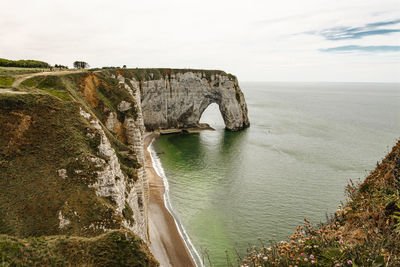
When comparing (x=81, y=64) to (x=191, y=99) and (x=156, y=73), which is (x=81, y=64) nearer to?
(x=156, y=73)

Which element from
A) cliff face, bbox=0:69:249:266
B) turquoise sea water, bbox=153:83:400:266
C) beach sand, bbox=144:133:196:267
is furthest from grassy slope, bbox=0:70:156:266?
turquoise sea water, bbox=153:83:400:266

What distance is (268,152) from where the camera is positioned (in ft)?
191

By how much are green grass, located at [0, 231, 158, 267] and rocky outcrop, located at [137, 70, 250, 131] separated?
67.3m

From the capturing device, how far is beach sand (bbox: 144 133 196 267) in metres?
24.4

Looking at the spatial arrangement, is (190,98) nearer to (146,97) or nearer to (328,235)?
(146,97)

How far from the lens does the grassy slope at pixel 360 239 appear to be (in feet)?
24.4

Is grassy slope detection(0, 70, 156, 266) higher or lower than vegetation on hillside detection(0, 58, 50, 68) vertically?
lower

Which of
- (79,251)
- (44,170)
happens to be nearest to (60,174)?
(44,170)

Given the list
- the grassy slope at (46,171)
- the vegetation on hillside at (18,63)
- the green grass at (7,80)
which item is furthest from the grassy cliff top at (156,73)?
the grassy slope at (46,171)

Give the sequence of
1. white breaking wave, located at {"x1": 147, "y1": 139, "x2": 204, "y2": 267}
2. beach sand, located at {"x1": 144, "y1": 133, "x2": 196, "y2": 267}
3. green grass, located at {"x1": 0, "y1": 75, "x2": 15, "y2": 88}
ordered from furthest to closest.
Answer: green grass, located at {"x1": 0, "y1": 75, "x2": 15, "y2": 88}, white breaking wave, located at {"x1": 147, "y1": 139, "x2": 204, "y2": 267}, beach sand, located at {"x1": 144, "y1": 133, "x2": 196, "y2": 267}

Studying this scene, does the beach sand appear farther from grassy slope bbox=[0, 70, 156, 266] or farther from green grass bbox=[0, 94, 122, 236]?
green grass bbox=[0, 94, 122, 236]

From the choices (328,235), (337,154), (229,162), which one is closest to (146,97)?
(229,162)

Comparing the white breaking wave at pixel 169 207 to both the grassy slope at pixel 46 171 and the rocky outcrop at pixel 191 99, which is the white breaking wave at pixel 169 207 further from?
the rocky outcrop at pixel 191 99

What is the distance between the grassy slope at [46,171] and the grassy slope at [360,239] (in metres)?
6.40
